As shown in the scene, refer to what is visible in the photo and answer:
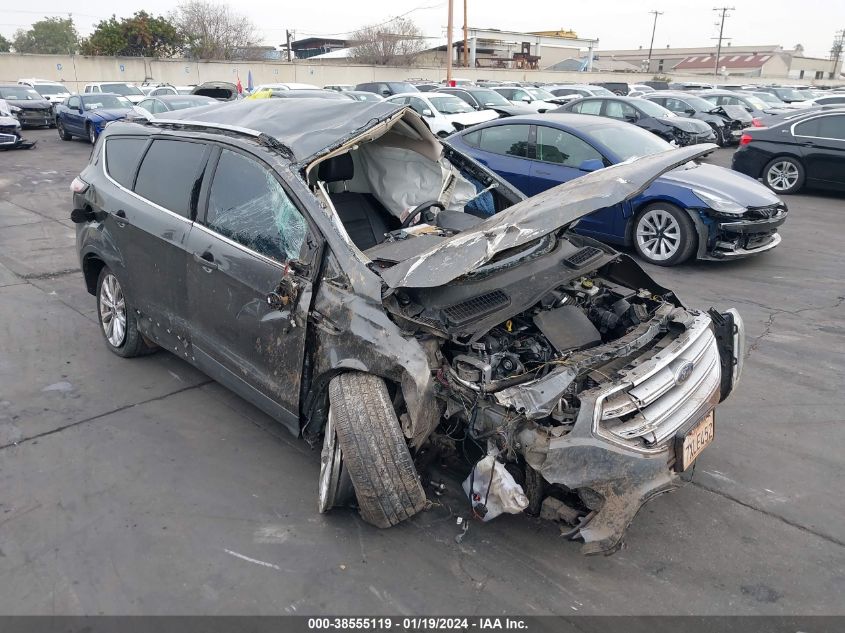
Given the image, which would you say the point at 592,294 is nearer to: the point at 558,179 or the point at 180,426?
the point at 180,426

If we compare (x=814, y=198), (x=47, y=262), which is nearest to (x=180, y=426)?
(x=47, y=262)

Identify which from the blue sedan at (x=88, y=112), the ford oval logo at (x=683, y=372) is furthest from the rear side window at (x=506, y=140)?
the blue sedan at (x=88, y=112)

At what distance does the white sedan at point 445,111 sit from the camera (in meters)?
16.3

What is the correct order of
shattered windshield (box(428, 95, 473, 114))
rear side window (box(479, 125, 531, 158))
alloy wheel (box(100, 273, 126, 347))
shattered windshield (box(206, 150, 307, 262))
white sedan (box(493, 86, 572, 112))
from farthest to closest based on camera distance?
white sedan (box(493, 86, 572, 112))
shattered windshield (box(428, 95, 473, 114))
rear side window (box(479, 125, 531, 158))
alloy wheel (box(100, 273, 126, 347))
shattered windshield (box(206, 150, 307, 262))

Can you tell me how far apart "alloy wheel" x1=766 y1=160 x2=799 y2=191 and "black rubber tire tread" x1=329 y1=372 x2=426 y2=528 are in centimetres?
1144

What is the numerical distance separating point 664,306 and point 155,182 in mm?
3378

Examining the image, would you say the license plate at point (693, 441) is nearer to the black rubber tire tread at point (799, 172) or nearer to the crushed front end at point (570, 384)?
the crushed front end at point (570, 384)

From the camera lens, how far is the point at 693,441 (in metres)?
2.92

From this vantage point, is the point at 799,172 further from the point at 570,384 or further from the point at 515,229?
the point at 570,384

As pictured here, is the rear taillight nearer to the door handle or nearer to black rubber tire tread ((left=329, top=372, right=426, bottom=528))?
the door handle

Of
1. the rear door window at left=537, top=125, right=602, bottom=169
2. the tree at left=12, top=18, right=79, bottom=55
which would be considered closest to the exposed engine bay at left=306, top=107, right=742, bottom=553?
the rear door window at left=537, top=125, right=602, bottom=169

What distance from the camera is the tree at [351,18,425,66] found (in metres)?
56.3

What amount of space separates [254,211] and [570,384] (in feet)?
6.56
